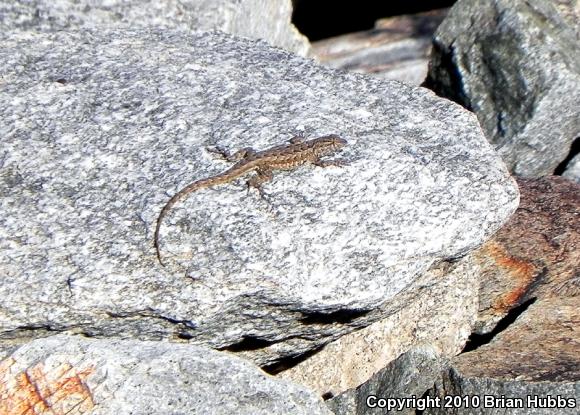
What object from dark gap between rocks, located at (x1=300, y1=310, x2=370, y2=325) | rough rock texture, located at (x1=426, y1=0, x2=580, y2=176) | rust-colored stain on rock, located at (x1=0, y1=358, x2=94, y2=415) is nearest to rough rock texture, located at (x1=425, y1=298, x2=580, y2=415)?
dark gap between rocks, located at (x1=300, y1=310, x2=370, y2=325)

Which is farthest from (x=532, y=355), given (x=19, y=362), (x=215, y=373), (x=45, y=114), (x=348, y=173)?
(x=45, y=114)

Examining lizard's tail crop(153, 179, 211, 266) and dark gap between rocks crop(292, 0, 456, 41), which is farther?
dark gap between rocks crop(292, 0, 456, 41)

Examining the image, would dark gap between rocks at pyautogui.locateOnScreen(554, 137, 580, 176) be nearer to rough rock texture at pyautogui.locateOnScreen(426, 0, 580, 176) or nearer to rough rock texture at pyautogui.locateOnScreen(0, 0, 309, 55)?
rough rock texture at pyautogui.locateOnScreen(426, 0, 580, 176)

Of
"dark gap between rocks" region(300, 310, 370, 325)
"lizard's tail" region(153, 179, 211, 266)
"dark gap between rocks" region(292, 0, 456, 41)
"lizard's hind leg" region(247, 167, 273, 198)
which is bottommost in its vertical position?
"dark gap between rocks" region(292, 0, 456, 41)

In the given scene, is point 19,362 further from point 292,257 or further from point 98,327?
point 292,257

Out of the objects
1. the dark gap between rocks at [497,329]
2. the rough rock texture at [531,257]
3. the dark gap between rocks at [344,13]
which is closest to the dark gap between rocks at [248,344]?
the dark gap between rocks at [497,329]

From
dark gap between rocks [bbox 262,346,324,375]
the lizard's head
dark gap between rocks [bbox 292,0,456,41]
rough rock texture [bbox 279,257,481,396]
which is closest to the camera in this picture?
the lizard's head
